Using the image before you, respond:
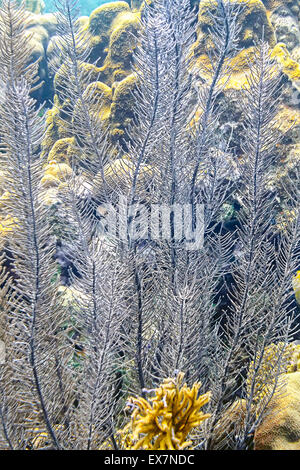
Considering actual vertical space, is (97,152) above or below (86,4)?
below

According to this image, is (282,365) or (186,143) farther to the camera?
(186,143)

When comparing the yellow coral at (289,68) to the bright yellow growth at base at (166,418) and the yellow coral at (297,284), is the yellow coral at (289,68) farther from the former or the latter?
the bright yellow growth at base at (166,418)

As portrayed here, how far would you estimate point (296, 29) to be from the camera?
267 inches

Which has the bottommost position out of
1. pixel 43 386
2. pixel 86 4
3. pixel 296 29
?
pixel 43 386
